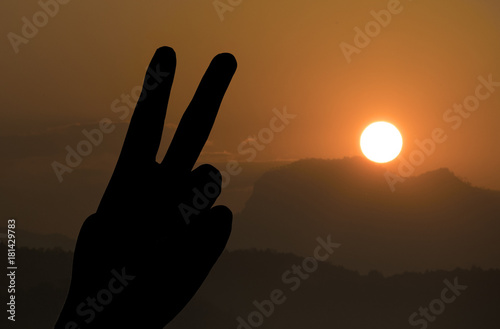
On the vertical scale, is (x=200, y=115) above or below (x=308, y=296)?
above

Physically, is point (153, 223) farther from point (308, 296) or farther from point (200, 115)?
point (308, 296)

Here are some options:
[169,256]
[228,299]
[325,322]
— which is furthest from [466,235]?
[169,256]

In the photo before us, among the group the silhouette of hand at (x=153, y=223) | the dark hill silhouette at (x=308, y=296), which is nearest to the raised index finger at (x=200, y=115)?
the silhouette of hand at (x=153, y=223)

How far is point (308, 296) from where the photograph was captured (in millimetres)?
141000

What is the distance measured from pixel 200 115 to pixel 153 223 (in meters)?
0.46

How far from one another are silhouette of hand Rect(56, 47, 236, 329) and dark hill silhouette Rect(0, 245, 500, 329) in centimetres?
9759

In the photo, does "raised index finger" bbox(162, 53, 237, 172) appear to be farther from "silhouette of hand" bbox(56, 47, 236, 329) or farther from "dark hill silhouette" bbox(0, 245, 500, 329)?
"dark hill silhouette" bbox(0, 245, 500, 329)

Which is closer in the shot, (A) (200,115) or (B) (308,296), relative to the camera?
(A) (200,115)

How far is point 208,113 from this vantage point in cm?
231

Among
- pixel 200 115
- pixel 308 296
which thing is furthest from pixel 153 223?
pixel 308 296

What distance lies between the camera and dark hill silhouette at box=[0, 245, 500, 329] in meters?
108

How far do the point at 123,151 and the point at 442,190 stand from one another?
3792 inches

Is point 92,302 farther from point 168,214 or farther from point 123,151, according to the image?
point 123,151

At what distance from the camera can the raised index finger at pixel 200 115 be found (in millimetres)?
2295
